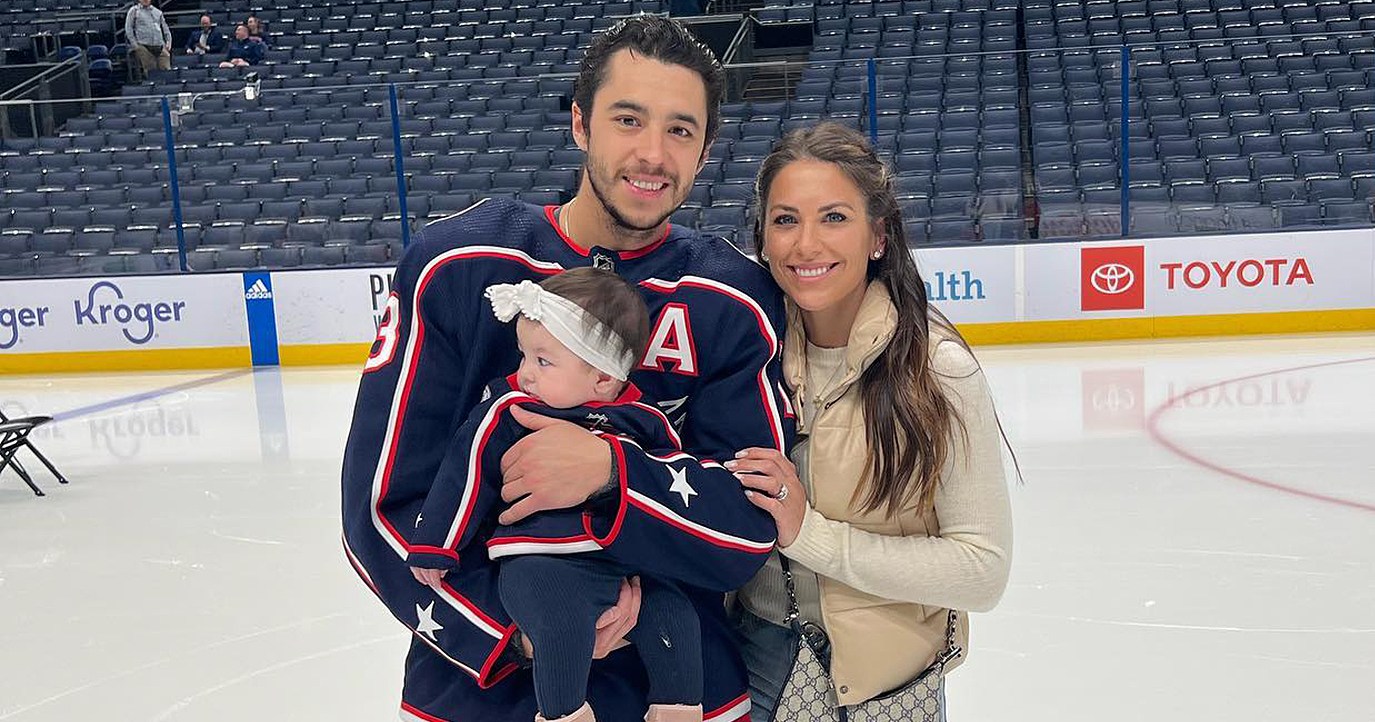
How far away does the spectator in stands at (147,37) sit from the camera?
530 inches

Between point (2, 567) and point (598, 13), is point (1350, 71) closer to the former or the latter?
point (598, 13)

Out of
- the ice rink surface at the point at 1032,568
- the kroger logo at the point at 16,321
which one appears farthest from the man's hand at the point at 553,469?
the kroger logo at the point at 16,321

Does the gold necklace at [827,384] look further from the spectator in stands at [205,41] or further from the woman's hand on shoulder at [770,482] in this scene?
the spectator in stands at [205,41]

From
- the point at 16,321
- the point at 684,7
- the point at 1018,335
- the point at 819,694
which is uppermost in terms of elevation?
the point at 684,7

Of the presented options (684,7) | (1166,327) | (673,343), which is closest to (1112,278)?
(1166,327)

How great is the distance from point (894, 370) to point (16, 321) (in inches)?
376

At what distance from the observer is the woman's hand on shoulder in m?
1.39

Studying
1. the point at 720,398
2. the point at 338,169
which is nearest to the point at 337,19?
the point at 338,169

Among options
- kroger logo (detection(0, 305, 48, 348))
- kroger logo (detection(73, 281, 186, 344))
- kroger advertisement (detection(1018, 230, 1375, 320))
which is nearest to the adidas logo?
kroger logo (detection(73, 281, 186, 344))

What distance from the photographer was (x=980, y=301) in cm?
882

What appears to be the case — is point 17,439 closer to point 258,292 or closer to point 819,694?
point 258,292

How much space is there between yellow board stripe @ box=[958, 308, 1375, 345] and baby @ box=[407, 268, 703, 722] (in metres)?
7.37

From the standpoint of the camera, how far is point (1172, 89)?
30.1ft

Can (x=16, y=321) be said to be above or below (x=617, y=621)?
below
